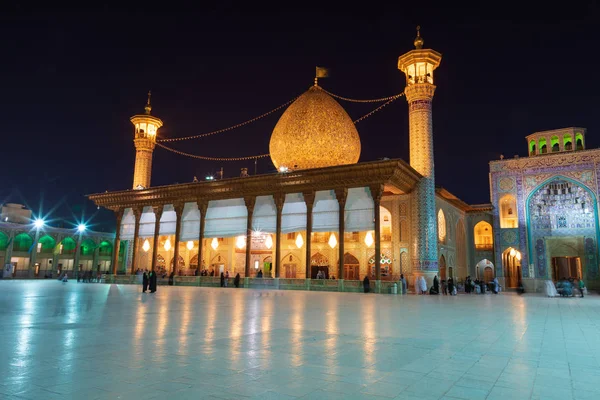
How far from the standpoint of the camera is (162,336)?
5789mm

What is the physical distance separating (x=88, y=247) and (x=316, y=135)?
3473 cm

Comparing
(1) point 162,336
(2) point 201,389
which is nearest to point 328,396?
(2) point 201,389

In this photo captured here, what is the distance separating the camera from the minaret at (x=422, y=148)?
20797mm

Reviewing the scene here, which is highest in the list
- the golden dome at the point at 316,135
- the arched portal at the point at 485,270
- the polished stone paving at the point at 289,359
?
the golden dome at the point at 316,135

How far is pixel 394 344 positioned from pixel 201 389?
284 centimetres

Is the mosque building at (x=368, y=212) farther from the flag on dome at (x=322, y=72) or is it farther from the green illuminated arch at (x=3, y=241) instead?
the green illuminated arch at (x=3, y=241)

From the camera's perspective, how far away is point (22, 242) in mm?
42062

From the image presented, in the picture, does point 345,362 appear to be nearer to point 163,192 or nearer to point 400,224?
point 400,224

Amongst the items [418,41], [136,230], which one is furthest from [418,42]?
[136,230]

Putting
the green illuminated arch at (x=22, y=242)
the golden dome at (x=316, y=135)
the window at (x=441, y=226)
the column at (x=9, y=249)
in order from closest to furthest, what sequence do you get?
the golden dome at (x=316, y=135) → the window at (x=441, y=226) → the column at (x=9, y=249) → the green illuminated arch at (x=22, y=242)

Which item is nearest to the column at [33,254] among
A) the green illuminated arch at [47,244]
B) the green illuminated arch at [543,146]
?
the green illuminated arch at [47,244]

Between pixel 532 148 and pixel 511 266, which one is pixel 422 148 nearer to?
pixel 532 148

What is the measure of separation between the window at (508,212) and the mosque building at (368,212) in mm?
60

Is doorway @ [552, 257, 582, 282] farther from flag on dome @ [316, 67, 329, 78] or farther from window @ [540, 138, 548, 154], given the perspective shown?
flag on dome @ [316, 67, 329, 78]
